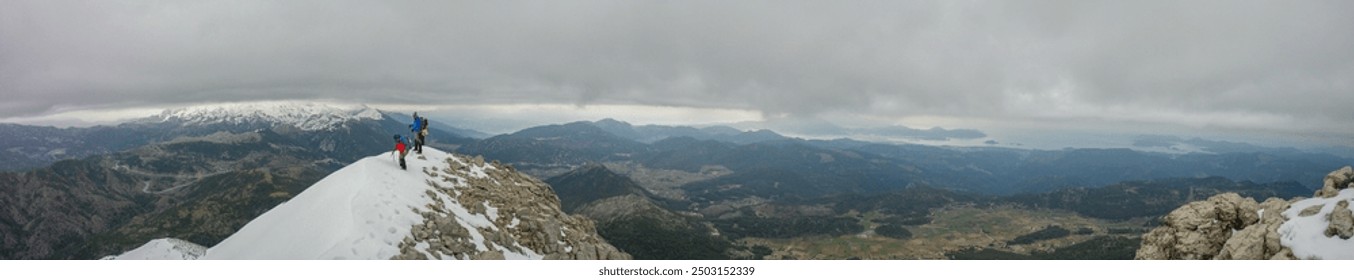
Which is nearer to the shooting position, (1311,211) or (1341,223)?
(1341,223)

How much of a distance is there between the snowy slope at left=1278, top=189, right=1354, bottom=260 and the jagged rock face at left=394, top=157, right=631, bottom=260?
3404 centimetres

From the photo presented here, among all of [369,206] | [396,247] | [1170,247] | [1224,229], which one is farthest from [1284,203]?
[369,206]

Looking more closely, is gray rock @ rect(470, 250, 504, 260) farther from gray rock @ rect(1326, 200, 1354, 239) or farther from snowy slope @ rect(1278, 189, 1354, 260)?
gray rock @ rect(1326, 200, 1354, 239)

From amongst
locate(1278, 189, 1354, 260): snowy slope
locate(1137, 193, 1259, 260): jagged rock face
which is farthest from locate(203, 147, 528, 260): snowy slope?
locate(1278, 189, 1354, 260): snowy slope

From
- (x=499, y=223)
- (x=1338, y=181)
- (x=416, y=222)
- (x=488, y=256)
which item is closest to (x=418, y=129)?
(x=499, y=223)

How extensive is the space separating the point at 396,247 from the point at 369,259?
244 cm

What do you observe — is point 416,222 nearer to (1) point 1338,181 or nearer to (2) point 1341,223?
(2) point 1341,223

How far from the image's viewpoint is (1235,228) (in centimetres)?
3048

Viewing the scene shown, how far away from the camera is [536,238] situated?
3756cm

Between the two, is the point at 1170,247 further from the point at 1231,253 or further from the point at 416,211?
the point at 416,211

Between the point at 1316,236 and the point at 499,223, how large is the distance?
3940 cm

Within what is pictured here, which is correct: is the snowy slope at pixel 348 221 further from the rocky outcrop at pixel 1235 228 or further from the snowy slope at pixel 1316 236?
the snowy slope at pixel 1316 236

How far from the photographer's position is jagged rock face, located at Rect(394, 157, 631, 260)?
29250 mm

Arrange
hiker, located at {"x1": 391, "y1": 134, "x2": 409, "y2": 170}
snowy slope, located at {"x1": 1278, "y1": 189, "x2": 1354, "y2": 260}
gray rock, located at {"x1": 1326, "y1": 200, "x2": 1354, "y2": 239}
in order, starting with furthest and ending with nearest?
hiker, located at {"x1": 391, "y1": 134, "x2": 409, "y2": 170}, gray rock, located at {"x1": 1326, "y1": 200, "x2": 1354, "y2": 239}, snowy slope, located at {"x1": 1278, "y1": 189, "x2": 1354, "y2": 260}
